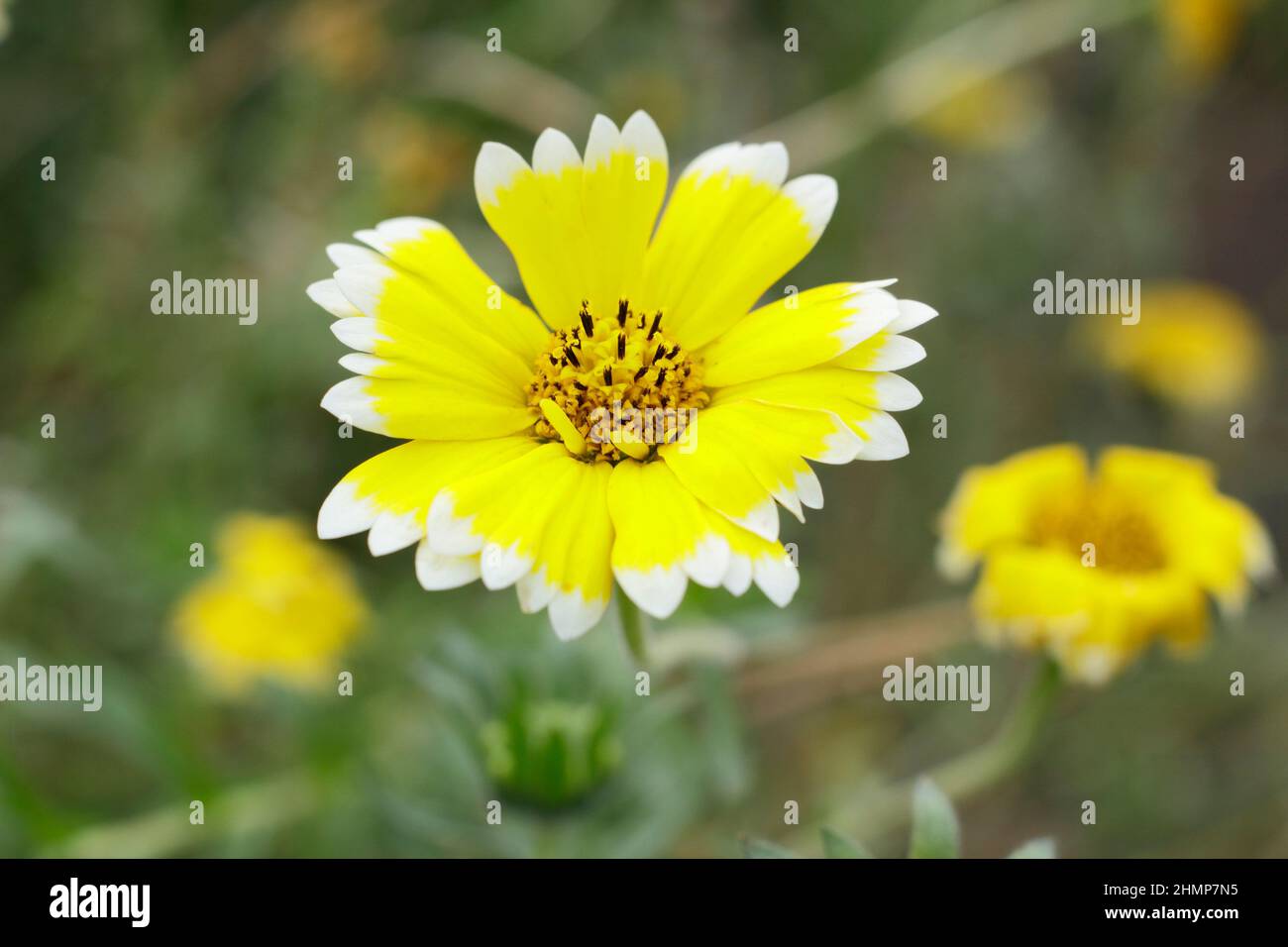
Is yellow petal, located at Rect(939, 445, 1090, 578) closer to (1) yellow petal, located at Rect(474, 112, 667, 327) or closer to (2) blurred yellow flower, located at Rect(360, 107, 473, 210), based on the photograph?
(1) yellow petal, located at Rect(474, 112, 667, 327)

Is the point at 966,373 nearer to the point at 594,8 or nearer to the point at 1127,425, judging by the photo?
the point at 1127,425

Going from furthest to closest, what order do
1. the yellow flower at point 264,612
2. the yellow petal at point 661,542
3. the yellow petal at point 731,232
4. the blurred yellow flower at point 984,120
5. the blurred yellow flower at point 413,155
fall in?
the blurred yellow flower at point 984,120 < the blurred yellow flower at point 413,155 < the yellow flower at point 264,612 < the yellow petal at point 731,232 < the yellow petal at point 661,542

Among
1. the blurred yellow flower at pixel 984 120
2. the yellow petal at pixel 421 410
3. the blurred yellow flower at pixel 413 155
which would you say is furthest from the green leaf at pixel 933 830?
the blurred yellow flower at pixel 984 120

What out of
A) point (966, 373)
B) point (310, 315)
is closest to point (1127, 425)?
point (966, 373)

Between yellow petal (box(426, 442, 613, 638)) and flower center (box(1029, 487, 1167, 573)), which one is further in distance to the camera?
flower center (box(1029, 487, 1167, 573))

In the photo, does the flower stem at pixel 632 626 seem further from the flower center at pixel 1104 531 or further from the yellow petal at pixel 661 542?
the flower center at pixel 1104 531

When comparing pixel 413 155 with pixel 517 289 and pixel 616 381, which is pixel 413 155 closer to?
pixel 517 289

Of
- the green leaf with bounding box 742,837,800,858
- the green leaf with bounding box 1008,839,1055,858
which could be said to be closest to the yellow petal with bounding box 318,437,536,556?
the green leaf with bounding box 742,837,800,858
